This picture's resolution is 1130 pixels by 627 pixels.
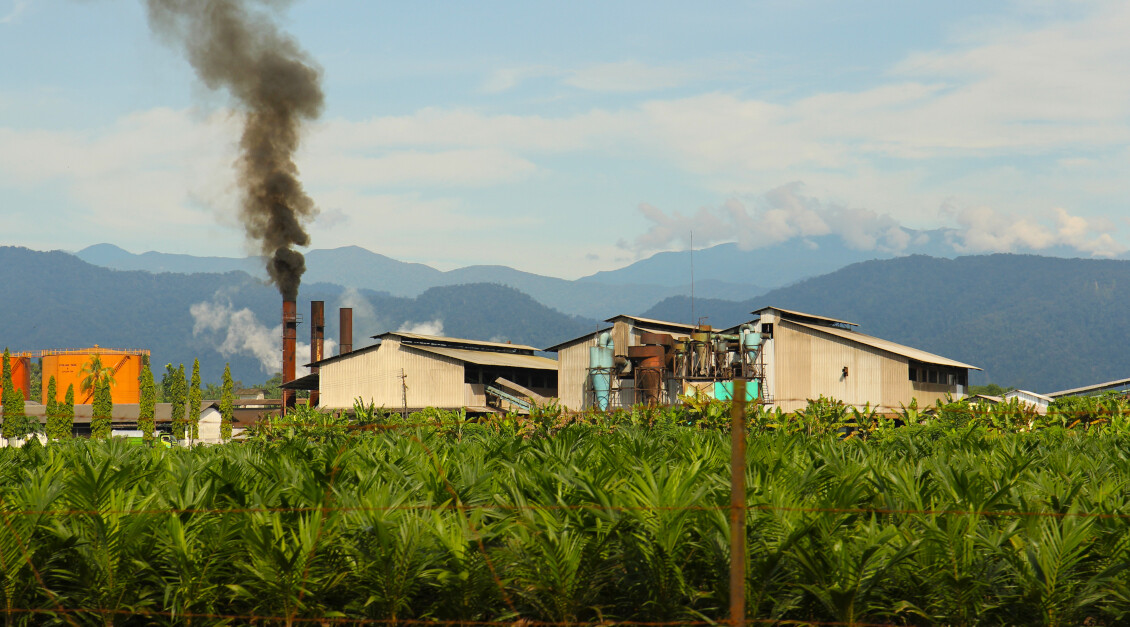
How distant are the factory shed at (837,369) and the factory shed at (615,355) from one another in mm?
4638

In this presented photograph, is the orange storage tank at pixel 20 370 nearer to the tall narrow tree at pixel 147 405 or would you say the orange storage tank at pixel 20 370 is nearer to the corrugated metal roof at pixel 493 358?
the tall narrow tree at pixel 147 405

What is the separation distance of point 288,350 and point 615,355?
823 inches

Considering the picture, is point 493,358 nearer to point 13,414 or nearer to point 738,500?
point 13,414

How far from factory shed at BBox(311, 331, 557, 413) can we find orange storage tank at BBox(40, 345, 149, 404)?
136ft

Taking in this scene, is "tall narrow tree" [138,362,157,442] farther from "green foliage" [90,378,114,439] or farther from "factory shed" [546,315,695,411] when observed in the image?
"factory shed" [546,315,695,411]

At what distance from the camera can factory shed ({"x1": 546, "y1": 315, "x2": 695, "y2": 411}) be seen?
4900 centimetres

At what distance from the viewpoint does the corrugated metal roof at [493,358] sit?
5441 cm

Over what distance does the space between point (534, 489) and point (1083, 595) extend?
449cm

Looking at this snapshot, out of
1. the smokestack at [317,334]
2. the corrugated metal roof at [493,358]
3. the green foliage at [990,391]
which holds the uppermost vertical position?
the smokestack at [317,334]

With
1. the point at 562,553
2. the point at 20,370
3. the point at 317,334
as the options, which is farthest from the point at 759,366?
the point at 20,370

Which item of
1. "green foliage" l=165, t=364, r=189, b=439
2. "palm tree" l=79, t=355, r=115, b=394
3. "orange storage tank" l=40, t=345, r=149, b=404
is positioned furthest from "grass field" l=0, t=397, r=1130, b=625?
"palm tree" l=79, t=355, r=115, b=394

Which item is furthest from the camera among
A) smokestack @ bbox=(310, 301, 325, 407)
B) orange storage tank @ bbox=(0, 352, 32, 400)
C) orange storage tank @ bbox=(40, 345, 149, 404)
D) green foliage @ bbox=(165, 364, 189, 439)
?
orange storage tank @ bbox=(0, 352, 32, 400)

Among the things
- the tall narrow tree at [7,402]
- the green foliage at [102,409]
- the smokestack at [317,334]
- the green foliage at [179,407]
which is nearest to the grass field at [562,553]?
the smokestack at [317,334]

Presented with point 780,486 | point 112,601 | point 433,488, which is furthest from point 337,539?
point 780,486
